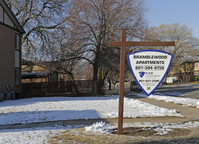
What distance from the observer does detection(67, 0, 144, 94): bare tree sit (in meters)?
22.4

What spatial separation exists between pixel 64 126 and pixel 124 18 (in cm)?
1700

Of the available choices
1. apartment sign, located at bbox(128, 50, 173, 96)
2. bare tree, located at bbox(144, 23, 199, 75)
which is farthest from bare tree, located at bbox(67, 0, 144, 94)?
bare tree, located at bbox(144, 23, 199, 75)

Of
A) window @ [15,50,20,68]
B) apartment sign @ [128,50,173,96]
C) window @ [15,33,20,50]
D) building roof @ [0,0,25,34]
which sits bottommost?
apartment sign @ [128,50,173,96]

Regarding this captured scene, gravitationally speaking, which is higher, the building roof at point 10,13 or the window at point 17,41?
the building roof at point 10,13

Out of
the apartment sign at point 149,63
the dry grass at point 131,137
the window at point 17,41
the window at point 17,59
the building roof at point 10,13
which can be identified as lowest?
the dry grass at point 131,137

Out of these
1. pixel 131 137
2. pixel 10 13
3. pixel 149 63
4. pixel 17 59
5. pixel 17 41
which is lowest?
pixel 131 137

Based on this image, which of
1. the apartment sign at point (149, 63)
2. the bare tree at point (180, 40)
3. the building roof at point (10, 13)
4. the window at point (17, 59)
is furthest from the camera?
the bare tree at point (180, 40)

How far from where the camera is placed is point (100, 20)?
22.9 metres

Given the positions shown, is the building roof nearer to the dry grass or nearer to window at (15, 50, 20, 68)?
window at (15, 50, 20, 68)

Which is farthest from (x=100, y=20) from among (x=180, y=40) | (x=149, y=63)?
(x=180, y=40)

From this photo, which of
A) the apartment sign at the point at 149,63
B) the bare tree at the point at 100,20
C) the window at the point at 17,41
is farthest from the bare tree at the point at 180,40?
the apartment sign at the point at 149,63

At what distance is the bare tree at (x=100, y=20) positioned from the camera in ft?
73.4

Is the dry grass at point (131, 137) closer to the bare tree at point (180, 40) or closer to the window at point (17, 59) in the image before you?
the window at point (17, 59)

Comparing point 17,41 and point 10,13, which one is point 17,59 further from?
point 10,13
